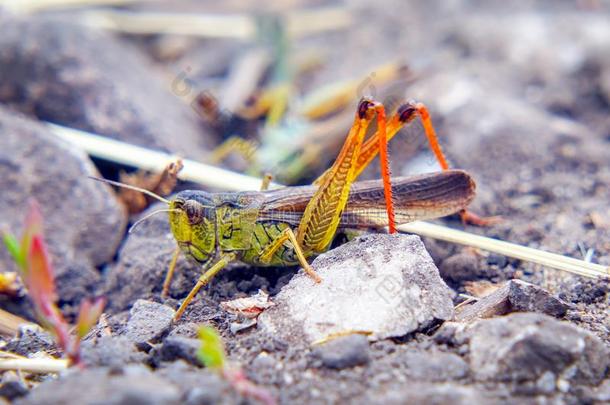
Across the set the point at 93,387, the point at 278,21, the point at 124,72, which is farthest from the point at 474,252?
the point at 278,21

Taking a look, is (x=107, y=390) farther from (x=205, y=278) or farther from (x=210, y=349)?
(x=205, y=278)

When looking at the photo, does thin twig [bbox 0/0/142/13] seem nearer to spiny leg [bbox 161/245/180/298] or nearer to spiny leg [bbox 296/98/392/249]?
spiny leg [bbox 161/245/180/298]

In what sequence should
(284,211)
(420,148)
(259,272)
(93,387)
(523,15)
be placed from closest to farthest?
(93,387) → (284,211) → (259,272) → (420,148) → (523,15)

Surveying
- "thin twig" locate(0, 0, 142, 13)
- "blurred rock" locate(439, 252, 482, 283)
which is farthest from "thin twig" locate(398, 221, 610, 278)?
"thin twig" locate(0, 0, 142, 13)

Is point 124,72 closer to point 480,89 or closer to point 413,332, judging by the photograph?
point 480,89

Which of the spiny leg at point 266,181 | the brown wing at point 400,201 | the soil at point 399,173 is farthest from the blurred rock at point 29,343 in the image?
the spiny leg at point 266,181

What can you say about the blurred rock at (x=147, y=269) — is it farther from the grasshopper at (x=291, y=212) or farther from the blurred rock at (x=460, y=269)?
the blurred rock at (x=460, y=269)
